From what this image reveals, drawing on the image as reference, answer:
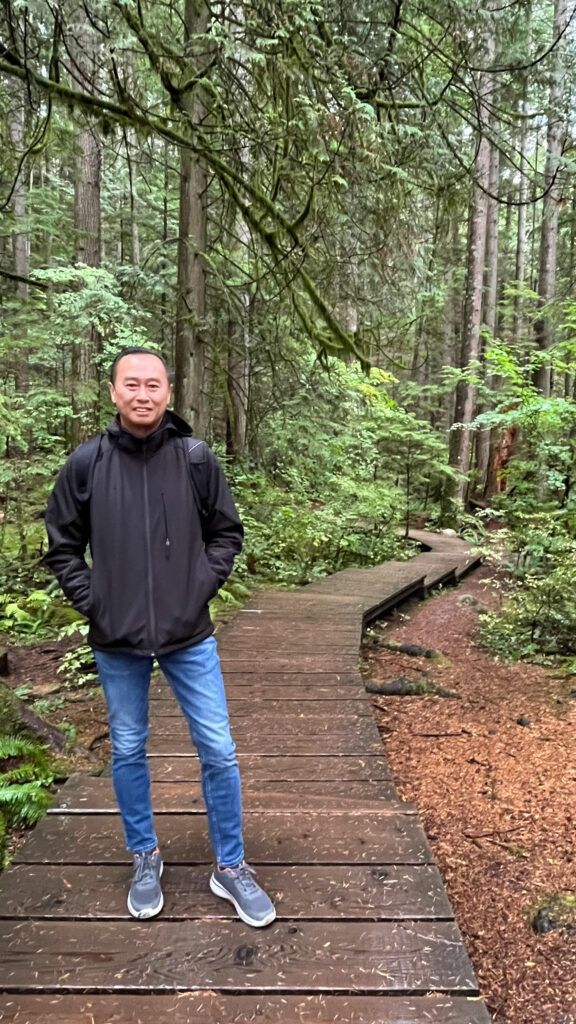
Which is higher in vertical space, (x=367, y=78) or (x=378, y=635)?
(x=367, y=78)

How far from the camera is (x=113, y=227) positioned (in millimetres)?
21531

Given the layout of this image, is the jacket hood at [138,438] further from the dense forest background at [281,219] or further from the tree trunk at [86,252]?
the tree trunk at [86,252]

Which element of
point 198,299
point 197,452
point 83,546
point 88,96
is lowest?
point 83,546

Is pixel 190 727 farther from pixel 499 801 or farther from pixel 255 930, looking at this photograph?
pixel 499 801

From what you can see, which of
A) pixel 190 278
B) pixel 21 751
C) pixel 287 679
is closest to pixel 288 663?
pixel 287 679

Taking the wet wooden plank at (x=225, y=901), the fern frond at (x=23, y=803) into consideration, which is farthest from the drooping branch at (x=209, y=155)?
the wet wooden plank at (x=225, y=901)

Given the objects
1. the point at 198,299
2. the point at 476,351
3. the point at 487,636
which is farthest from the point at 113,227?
the point at 487,636

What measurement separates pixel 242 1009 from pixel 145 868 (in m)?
0.66

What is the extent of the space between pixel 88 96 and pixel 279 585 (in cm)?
602

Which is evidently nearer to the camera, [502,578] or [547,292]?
[502,578]

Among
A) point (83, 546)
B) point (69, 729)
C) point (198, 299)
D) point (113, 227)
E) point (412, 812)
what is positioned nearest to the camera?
point (83, 546)

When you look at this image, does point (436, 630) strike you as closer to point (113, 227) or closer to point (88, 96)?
point (88, 96)

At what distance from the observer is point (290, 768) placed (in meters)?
3.62

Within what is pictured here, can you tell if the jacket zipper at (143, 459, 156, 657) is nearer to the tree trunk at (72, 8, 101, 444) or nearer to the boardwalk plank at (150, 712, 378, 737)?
the boardwalk plank at (150, 712, 378, 737)
